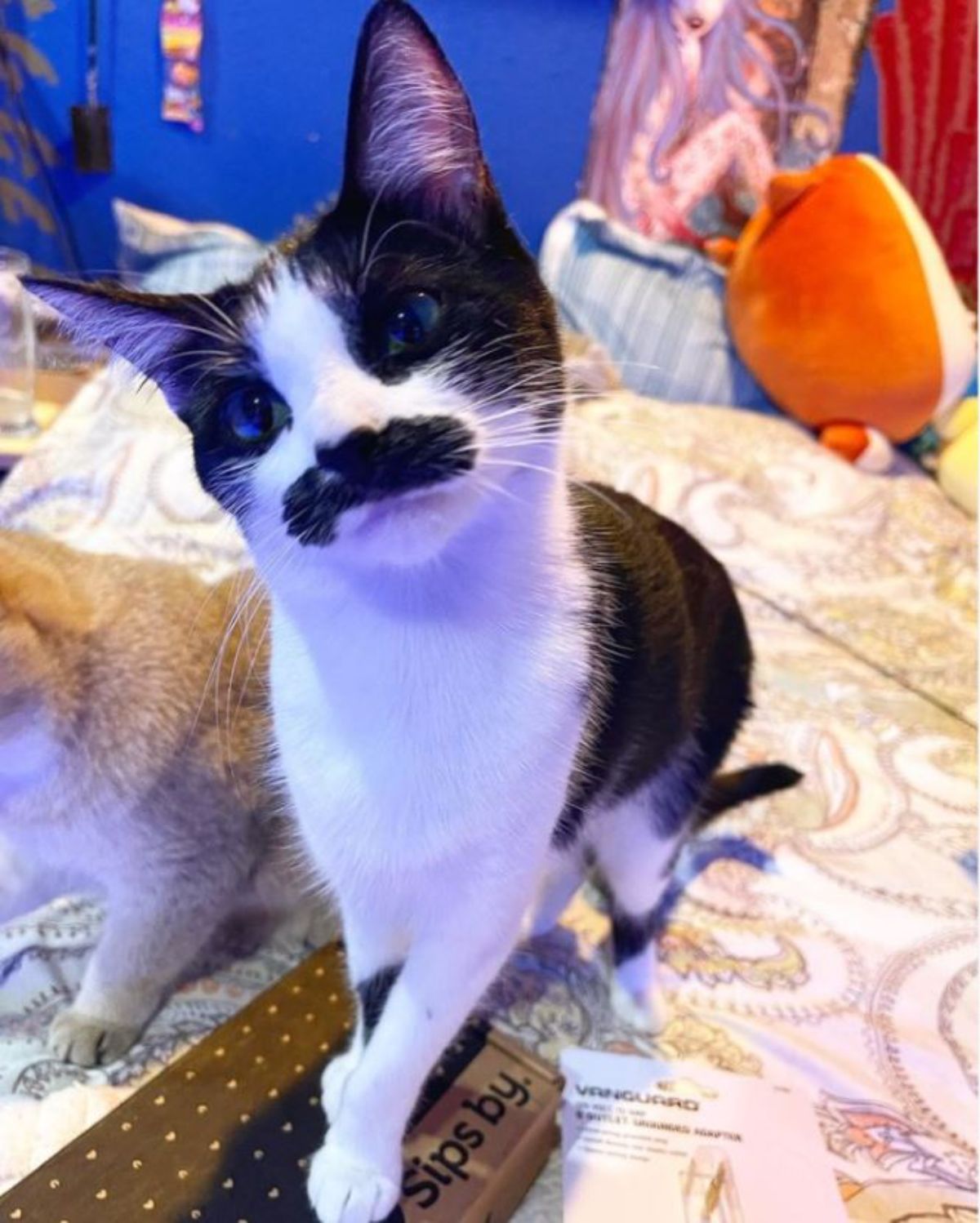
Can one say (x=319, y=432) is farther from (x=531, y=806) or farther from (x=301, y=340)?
(x=531, y=806)

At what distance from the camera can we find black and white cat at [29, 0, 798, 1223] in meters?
0.46

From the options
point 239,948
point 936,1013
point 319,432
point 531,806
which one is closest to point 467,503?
point 319,432

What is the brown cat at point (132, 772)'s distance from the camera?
724 mm

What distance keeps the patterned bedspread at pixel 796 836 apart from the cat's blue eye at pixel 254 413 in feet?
1.20

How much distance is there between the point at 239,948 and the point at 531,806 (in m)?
0.42

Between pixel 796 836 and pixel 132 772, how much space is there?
68cm

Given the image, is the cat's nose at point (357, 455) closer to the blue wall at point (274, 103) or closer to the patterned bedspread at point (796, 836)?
the patterned bedspread at point (796, 836)

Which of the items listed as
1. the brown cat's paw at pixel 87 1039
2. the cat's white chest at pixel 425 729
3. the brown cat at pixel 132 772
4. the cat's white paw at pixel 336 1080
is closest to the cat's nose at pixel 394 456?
the cat's white chest at pixel 425 729

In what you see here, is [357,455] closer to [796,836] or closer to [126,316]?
[126,316]

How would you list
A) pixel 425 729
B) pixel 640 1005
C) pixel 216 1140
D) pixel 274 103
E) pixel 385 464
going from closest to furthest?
1. pixel 385 464
2. pixel 425 729
3. pixel 216 1140
4. pixel 640 1005
5. pixel 274 103

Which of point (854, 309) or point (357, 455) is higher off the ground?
point (357, 455)

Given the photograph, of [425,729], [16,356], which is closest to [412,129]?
[425,729]

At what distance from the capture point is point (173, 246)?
5.18 ft

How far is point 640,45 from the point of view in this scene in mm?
1544
